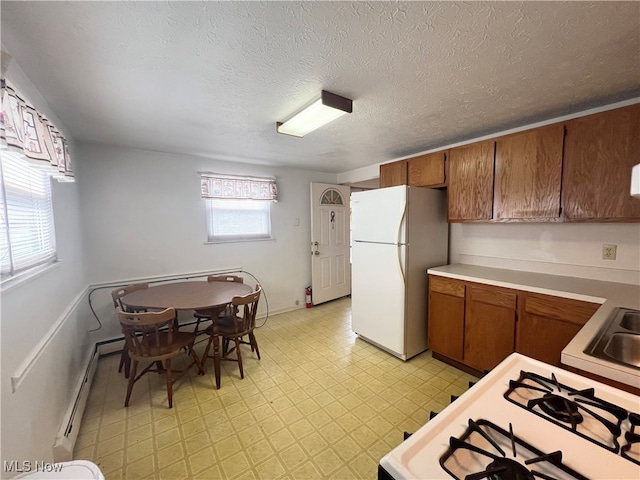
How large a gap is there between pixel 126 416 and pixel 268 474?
1.24m

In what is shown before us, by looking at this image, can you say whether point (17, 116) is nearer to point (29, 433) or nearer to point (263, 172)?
point (29, 433)

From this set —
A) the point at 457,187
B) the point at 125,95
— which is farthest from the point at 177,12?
the point at 457,187

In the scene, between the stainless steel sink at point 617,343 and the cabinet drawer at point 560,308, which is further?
the cabinet drawer at point 560,308

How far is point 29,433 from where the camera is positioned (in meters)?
1.19

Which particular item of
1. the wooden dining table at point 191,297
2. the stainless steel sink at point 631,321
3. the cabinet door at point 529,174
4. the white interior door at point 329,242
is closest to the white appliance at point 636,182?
the stainless steel sink at point 631,321

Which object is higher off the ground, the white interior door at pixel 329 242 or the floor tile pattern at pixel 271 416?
the white interior door at pixel 329 242

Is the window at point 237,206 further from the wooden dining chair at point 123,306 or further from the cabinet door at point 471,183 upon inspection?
the cabinet door at point 471,183

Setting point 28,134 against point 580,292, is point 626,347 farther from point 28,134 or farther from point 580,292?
point 28,134

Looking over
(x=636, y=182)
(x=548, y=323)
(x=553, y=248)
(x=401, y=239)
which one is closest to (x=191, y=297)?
(x=401, y=239)

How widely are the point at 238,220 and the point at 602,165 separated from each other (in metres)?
3.62

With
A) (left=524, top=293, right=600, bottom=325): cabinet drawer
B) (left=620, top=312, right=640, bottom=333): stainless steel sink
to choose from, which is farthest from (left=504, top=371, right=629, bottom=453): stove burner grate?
(left=524, top=293, right=600, bottom=325): cabinet drawer

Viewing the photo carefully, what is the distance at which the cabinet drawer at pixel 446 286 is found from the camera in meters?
2.39

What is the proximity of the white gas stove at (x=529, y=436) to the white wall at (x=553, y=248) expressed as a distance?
5.69 feet

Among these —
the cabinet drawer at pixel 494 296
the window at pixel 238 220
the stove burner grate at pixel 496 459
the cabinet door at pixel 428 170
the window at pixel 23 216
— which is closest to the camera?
the stove burner grate at pixel 496 459
